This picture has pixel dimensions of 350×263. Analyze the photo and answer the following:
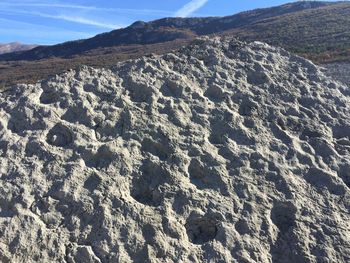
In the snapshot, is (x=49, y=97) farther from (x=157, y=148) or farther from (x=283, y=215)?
(x=283, y=215)

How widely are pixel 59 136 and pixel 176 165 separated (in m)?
1.85

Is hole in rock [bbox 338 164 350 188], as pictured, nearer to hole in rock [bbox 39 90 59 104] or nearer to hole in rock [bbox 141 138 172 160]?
hole in rock [bbox 141 138 172 160]

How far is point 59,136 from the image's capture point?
7539 mm

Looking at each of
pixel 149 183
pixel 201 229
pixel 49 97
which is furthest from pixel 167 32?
pixel 201 229

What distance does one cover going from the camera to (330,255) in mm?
6527

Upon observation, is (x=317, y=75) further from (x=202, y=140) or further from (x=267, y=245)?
(x=267, y=245)

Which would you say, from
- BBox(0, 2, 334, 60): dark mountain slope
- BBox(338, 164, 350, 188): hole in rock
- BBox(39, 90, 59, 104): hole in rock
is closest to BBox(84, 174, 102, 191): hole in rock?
BBox(39, 90, 59, 104): hole in rock

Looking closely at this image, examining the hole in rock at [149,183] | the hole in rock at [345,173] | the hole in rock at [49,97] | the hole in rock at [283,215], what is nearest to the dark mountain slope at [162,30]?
the hole in rock at [49,97]

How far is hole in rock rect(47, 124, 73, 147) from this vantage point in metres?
7.45

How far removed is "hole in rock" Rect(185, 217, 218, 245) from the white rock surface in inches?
0.5

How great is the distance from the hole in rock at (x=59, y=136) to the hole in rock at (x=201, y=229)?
7.46 feet

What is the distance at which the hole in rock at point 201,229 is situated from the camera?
6.54 meters

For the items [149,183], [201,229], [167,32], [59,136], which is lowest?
[167,32]

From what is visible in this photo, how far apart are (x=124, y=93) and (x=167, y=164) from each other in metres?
1.72
